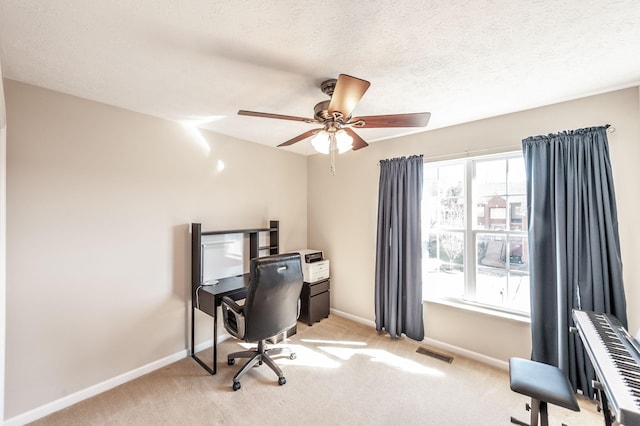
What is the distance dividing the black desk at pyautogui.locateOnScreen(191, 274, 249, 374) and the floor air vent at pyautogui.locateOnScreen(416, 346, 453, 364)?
1.96 m

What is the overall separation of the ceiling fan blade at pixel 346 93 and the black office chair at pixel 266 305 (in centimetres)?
129

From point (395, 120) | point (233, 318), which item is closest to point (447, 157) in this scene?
point (395, 120)

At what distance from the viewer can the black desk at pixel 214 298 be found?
2.44m

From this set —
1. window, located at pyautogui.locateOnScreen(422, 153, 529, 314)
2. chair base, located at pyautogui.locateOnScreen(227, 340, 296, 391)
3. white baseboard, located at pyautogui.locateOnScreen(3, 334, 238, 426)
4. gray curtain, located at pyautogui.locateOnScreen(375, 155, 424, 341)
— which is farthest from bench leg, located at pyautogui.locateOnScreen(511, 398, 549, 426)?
white baseboard, located at pyautogui.locateOnScreen(3, 334, 238, 426)

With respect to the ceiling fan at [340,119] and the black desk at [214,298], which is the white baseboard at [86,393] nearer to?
the black desk at [214,298]

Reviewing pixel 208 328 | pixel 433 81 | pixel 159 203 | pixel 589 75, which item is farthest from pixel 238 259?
pixel 589 75

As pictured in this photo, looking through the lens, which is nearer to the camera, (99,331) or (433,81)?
(433,81)

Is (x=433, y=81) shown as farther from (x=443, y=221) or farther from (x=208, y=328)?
(x=208, y=328)

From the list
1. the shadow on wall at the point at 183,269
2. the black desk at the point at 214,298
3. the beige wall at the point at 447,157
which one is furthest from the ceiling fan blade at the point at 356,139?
the shadow on wall at the point at 183,269

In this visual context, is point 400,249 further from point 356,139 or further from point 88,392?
point 88,392

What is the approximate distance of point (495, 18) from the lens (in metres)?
1.28

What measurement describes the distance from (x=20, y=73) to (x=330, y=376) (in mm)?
3243

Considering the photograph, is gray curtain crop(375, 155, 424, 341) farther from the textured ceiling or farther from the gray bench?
the gray bench

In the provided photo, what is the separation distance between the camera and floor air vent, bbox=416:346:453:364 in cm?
267
